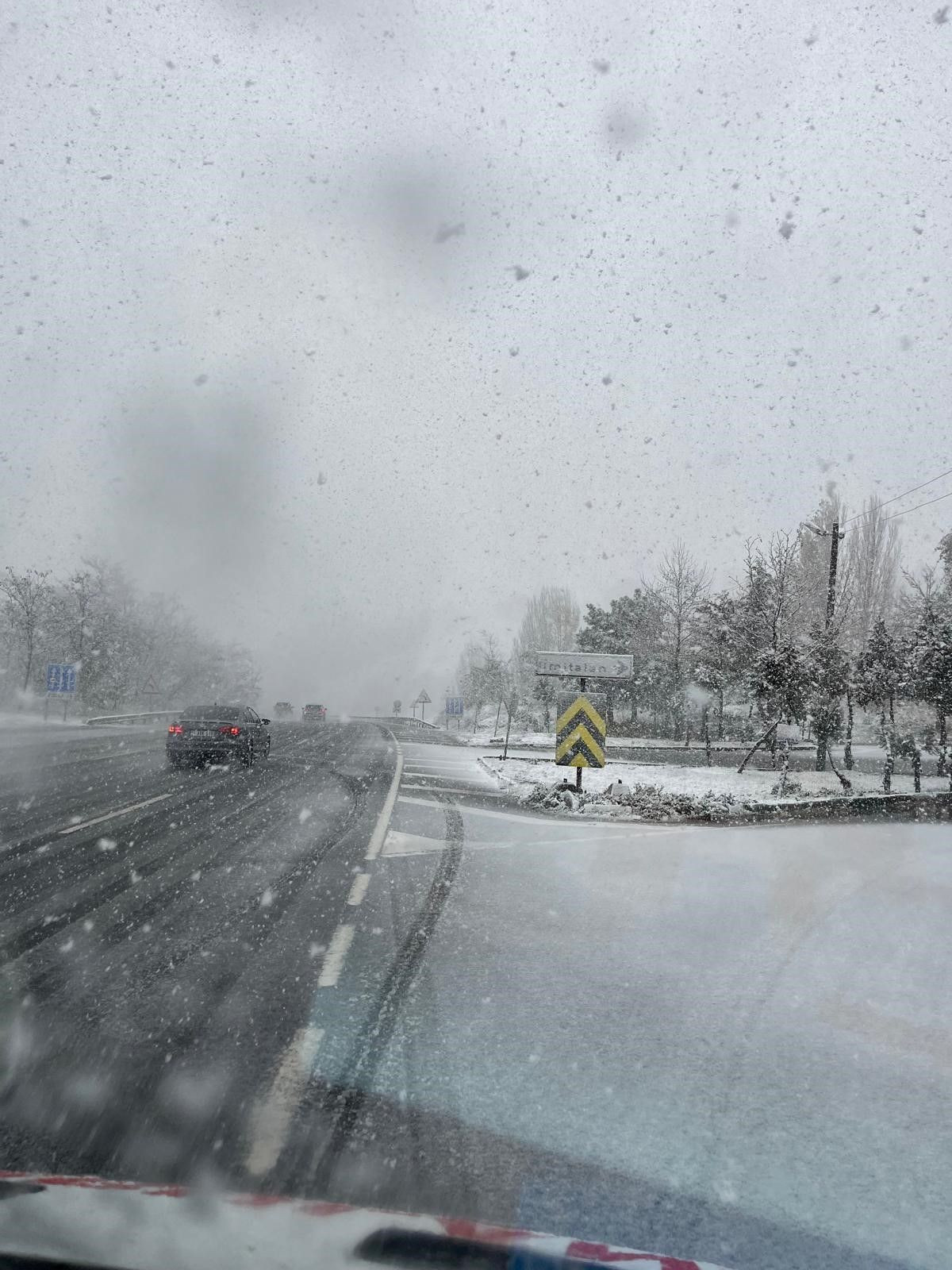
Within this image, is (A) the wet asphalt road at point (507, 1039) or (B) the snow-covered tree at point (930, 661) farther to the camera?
(B) the snow-covered tree at point (930, 661)

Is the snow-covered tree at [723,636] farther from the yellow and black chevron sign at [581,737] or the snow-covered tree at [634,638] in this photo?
the snow-covered tree at [634,638]

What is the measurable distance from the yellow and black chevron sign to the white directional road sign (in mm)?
577

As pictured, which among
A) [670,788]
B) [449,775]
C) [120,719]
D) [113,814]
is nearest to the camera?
[113,814]

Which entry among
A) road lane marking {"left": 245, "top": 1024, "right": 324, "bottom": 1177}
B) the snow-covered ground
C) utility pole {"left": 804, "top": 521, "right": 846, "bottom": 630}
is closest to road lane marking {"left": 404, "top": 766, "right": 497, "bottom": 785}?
the snow-covered ground

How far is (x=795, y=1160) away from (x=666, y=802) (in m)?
10.2

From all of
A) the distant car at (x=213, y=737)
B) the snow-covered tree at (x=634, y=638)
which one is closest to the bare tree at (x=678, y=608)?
the snow-covered tree at (x=634, y=638)

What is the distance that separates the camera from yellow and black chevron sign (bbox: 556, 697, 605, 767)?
14219mm

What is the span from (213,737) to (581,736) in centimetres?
896

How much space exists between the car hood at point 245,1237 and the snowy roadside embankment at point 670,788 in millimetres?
10807

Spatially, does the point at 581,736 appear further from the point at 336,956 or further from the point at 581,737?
the point at 336,956

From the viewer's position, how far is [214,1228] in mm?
1824

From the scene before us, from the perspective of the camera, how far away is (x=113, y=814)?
10.4m

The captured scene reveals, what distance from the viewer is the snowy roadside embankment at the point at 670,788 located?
1276 cm

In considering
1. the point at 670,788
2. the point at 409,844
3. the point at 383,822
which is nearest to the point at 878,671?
the point at 670,788
